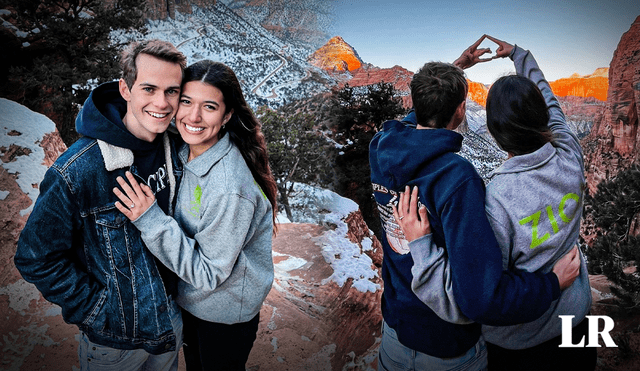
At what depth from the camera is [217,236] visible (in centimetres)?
161

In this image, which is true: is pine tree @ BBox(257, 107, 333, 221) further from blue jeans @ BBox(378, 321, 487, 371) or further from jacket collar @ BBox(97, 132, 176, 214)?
blue jeans @ BBox(378, 321, 487, 371)

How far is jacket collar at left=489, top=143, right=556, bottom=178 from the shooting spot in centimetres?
140

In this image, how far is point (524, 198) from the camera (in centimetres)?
139

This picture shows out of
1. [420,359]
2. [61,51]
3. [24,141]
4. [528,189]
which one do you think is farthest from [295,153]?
[528,189]

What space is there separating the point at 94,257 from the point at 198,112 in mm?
735

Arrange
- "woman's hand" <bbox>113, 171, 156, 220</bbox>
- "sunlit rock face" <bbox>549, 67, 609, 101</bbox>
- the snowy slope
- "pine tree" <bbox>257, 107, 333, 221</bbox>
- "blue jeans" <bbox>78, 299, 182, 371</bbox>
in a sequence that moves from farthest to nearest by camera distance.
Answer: "pine tree" <bbox>257, 107, 333, 221</bbox>, the snowy slope, "sunlit rock face" <bbox>549, 67, 609, 101</bbox>, "blue jeans" <bbox>78, 299, 182, 371</bbox>, "woman's hand" <bbox>113, 171, 156, 220</bbox>

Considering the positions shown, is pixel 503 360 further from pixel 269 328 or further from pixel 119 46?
pixel 119 46

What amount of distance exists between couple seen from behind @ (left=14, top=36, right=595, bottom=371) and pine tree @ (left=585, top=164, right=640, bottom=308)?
6.47ft

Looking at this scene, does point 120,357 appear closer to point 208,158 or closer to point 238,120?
point 208,158

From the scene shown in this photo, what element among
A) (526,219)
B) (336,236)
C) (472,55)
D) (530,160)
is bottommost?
(336,236)

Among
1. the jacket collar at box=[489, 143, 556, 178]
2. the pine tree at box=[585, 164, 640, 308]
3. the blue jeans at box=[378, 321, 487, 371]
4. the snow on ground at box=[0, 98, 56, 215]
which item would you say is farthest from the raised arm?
the snow on ground at box=[0, 98, 56, 215]

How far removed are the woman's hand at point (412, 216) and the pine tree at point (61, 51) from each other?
294 centimetres

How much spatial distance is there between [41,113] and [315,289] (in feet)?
9.83

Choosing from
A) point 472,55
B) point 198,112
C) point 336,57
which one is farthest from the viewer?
point 336,57
